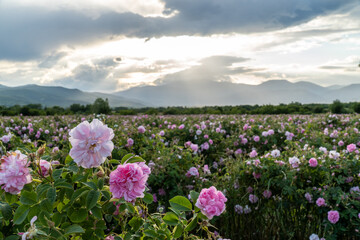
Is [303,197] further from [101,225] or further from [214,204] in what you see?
[101,225]

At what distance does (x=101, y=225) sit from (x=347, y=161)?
3493 millimetres

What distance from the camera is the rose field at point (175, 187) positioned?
1.38 meters

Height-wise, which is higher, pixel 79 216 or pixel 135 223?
pixel 79 216

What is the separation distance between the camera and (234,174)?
4.07 m

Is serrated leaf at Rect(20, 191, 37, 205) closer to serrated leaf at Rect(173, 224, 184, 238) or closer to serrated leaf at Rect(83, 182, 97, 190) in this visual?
serrated leaf at Rect(83, 182, 97, 190)

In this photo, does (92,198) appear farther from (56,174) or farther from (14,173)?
(14,173)

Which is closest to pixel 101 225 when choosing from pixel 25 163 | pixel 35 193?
pixel 35 193

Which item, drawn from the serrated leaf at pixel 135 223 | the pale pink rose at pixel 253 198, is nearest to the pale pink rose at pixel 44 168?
the serrated leaf at pixel 135 223

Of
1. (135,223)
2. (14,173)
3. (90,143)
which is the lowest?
(135,223)

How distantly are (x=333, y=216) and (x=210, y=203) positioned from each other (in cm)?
248

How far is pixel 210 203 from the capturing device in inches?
60.0

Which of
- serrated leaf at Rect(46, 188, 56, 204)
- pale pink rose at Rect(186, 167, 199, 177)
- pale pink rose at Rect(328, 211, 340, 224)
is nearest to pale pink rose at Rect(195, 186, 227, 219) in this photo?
serrated leaf at Rect(46, 188, 56, 204)

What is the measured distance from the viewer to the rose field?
1.38 metres

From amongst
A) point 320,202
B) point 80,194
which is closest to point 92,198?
point 80,194
